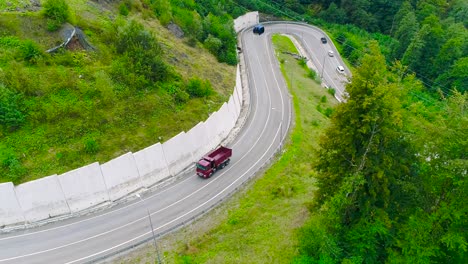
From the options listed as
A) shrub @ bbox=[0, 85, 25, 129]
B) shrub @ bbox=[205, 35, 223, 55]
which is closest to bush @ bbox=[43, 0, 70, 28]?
shrub @ bbox=[0, 85, 25, 129]

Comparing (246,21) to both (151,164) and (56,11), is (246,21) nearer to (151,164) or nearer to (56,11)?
(56,11)

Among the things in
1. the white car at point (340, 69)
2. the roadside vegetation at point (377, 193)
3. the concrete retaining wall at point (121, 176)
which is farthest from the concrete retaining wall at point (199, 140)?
the white car at point (340, 69)

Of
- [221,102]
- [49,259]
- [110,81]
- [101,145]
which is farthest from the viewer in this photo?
[221,102]

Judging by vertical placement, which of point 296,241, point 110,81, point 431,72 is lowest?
point 431,72

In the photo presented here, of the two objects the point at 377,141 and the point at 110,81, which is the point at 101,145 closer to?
the point at 110,81

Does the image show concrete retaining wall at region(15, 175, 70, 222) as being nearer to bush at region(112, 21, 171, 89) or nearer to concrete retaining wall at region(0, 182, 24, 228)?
concrete retaining wall at region(0, 182, 24, 228)

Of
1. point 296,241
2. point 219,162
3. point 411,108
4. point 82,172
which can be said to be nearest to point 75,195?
point 82,172

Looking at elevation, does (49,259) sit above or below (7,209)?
below
